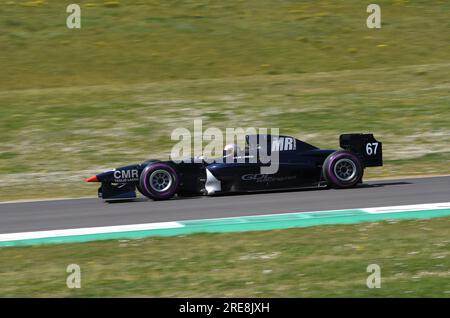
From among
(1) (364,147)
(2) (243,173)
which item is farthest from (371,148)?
(2) (243,173)

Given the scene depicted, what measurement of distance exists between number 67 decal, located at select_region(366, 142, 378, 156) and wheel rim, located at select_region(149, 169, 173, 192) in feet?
10.8

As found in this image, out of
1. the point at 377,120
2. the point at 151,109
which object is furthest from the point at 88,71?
the point at 377,120

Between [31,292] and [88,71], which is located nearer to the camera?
[31,292]

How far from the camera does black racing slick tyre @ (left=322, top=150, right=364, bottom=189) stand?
13.0 metres

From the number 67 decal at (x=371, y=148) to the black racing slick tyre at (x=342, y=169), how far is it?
29 cm

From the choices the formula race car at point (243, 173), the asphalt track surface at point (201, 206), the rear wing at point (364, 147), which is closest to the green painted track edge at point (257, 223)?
the asphalt track surface at point (201, 206)

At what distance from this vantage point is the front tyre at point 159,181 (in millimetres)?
12539

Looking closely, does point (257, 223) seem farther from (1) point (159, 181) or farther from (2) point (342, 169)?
(2) point (342, 169)

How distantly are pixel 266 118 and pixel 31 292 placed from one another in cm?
1379

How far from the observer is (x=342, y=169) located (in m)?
13.1

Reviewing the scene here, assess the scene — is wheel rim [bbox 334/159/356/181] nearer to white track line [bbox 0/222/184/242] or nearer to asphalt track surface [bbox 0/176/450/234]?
asphalt track surface [bbox 0/176/450/234]

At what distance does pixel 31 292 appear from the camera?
7375 mm
